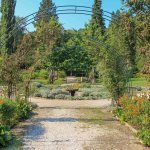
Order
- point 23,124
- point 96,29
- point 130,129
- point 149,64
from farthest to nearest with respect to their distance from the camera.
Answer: point 96,29, point 23,124, point 130,129, point 149,64

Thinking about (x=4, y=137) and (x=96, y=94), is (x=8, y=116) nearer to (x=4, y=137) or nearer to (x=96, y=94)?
(x=4, y=137)

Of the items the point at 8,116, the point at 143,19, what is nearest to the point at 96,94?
the point at 8,116

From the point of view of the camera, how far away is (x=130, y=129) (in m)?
11.4

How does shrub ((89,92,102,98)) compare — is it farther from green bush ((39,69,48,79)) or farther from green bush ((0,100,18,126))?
green bush ((39,69,48,79))

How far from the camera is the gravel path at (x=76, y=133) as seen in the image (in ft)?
29.1

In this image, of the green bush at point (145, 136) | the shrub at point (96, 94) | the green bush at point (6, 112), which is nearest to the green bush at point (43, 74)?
the shrub at point (96, 94)

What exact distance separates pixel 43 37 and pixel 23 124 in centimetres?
1023

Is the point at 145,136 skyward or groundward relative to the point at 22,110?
groundward

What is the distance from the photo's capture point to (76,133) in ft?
34.5

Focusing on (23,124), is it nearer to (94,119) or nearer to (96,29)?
(94,119)

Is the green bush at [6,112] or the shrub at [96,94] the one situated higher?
the shrub at [96,94]

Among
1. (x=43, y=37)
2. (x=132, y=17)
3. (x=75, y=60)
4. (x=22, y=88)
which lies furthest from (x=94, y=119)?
(x=75, y=60)

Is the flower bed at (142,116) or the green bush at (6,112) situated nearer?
the flower bed at (142,116)

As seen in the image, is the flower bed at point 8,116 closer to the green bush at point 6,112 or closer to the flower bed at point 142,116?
the green bush at point 6,112
